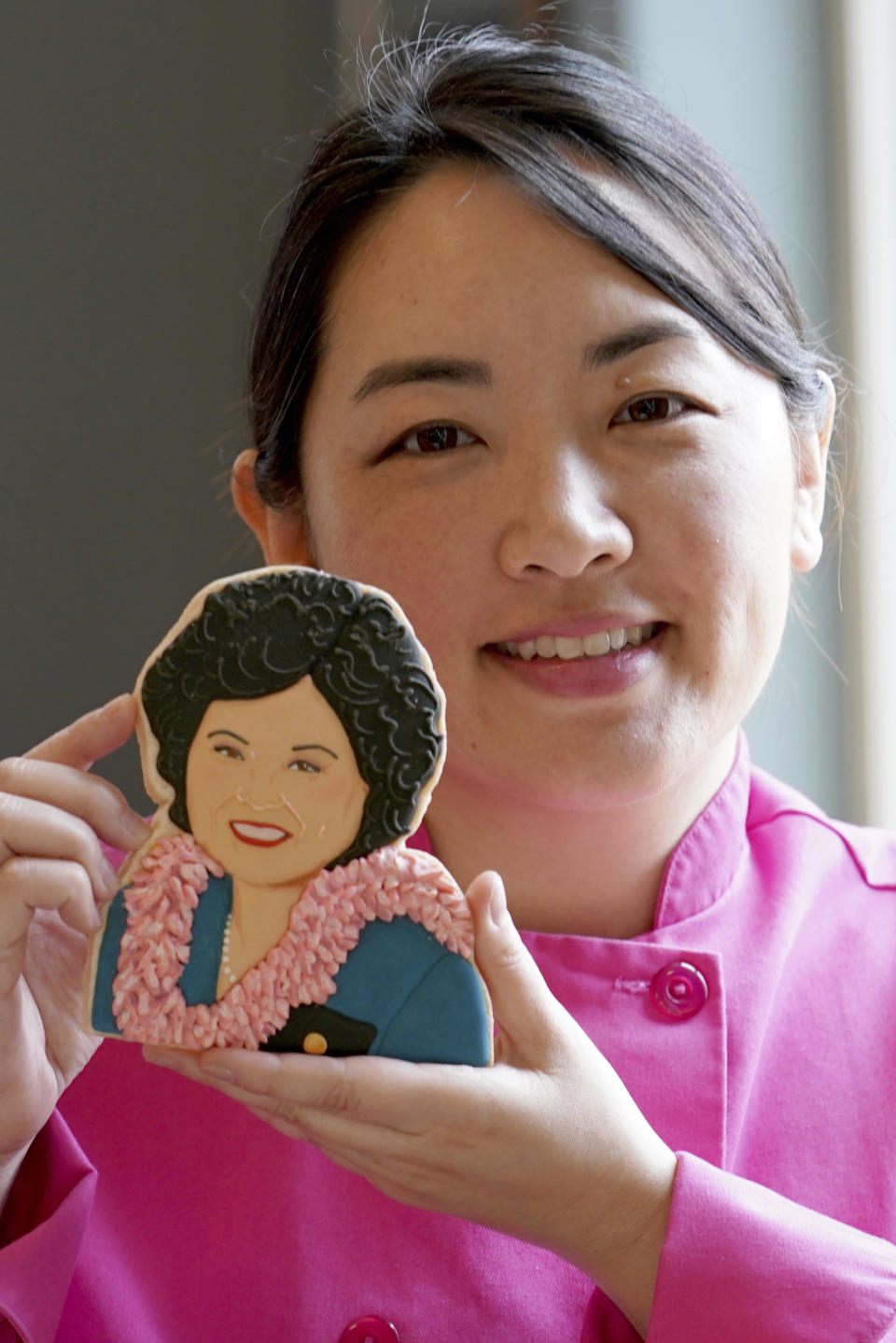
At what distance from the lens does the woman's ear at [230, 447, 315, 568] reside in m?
1.35

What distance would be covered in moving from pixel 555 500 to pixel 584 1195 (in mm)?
466

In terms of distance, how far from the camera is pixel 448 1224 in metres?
1.10

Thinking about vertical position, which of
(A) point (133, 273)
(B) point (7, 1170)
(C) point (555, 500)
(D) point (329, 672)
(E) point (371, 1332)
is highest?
(A) point (133, 273)

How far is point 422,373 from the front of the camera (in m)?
1.13

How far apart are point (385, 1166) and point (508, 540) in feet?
1.44

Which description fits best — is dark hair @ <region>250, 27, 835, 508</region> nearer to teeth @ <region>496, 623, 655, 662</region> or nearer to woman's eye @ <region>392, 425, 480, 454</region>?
woman's eye @ <region>392, 425, 480, 454</region>

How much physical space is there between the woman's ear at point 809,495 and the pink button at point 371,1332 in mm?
715

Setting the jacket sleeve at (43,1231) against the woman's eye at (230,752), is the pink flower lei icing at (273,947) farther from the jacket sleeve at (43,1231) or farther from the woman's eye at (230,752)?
the jacket sleeve at (43,1231)

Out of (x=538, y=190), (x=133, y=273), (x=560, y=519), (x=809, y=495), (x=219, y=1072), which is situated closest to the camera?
(x=219, y=1072)

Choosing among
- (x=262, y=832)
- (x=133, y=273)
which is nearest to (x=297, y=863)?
(x=262, y=832)

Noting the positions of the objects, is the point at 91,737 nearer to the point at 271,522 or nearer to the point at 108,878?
the point at 108,878

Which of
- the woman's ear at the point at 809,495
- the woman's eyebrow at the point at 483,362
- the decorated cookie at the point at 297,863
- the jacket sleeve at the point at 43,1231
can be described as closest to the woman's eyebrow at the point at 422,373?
the woman's eyebrow at the point at 483,362

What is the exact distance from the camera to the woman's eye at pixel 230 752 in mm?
909

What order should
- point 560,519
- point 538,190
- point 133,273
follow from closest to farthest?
1. point 560,519
2. point 538,190
3. point 133,273
